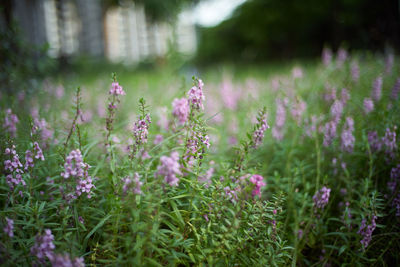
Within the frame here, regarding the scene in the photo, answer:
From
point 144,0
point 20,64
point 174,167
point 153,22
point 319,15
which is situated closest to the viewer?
point 174,167

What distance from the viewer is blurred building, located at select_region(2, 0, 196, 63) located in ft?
41.9

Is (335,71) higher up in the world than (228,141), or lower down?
higher up

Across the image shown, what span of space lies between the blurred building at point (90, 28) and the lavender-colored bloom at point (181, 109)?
6.72 meters

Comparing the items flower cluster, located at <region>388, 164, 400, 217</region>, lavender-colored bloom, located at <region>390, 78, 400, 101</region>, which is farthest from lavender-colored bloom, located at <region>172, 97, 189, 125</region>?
lavender-colored bloom, located at <region>390, 78, 400, 101</region>

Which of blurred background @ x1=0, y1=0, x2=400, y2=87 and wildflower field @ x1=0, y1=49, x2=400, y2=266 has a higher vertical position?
blurred background @ x1=0, y1=0, x2=400, y2=87

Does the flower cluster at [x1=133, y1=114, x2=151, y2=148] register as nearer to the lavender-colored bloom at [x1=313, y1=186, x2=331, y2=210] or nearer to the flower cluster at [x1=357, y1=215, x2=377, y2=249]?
the lavender-colored bloom at [x1=313, y1=186, x2=331, y2=210]

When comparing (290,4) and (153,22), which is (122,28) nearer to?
(153,22)

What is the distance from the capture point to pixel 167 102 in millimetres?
4441

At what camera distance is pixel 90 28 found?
13922 mm

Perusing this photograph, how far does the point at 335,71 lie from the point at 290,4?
44.4 feet

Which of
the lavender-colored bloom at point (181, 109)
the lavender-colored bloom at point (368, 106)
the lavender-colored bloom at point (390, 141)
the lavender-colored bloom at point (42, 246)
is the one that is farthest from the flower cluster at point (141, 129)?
the lavender-colored bloom at point (368, 106)

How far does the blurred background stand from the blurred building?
0.05 m

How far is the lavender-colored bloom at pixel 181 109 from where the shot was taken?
175 centimetres

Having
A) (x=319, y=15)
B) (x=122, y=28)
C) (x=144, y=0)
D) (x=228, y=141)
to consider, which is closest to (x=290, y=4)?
(x=319, y=15)
